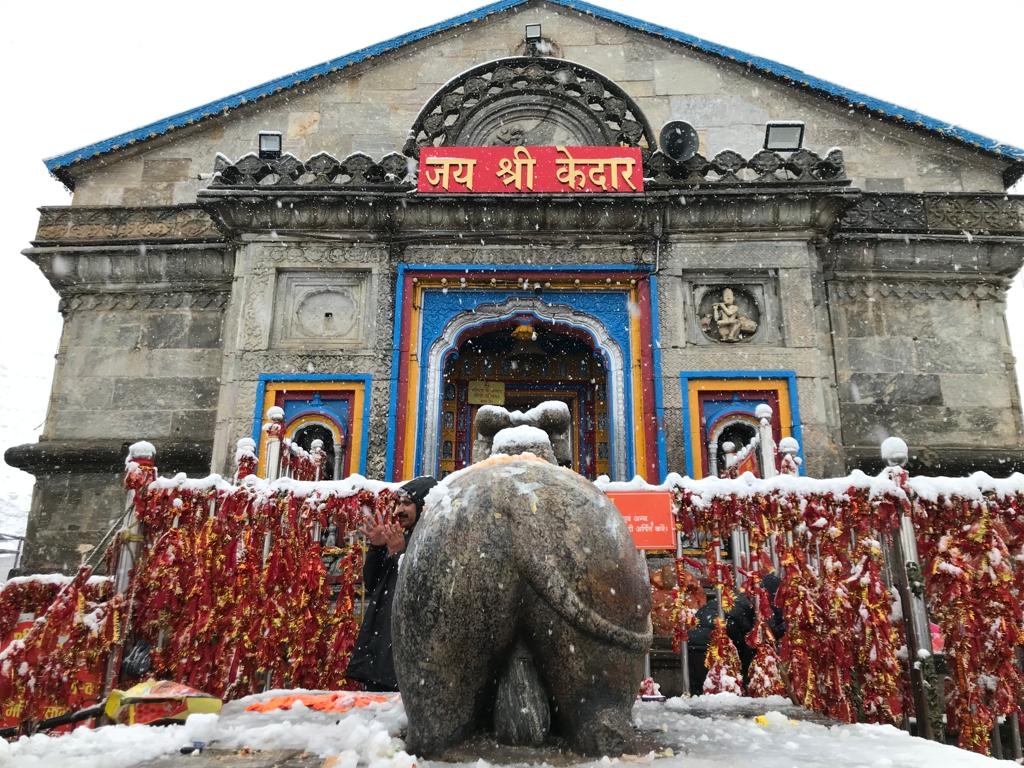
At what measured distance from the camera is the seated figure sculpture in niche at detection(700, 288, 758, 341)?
9508 millimetres

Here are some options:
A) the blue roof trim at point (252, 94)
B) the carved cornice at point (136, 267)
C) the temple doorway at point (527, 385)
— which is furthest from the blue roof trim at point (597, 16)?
the temple doorway at point (527, 385)

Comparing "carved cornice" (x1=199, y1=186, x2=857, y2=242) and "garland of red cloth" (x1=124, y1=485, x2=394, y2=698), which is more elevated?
"carved cornice" (x1=199, y1=186, x2=857, y2=242)

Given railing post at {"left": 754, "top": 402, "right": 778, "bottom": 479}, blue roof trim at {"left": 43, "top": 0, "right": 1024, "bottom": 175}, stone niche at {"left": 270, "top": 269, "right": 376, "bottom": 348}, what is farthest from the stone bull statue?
blue roof trim at {"left": 43, "top": 0, "right": 1024, "bottom": 175}

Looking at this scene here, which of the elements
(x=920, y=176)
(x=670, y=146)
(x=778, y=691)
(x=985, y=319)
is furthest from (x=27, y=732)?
(x=920, y=176)

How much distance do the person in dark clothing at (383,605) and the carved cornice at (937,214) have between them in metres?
8.87

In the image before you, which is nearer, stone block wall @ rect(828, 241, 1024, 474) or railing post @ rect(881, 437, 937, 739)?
railing post @ rect(881, 437, 937, 739)

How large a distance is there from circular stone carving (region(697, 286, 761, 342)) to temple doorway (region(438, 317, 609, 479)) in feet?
6.80

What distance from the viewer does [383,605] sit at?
14.6ft

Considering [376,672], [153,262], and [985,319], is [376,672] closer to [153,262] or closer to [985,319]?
[153,262]

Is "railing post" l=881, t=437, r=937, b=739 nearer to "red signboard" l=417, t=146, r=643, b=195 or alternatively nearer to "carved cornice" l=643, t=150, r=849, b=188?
"carved cornice" l=643, t=150, r=849, b=188

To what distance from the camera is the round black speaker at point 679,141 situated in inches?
404

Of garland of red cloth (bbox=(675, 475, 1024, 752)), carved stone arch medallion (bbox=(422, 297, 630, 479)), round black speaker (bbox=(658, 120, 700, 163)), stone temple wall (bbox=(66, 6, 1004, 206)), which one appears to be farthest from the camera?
stone temple wall (bbox=(66, 6, 1004, 206))

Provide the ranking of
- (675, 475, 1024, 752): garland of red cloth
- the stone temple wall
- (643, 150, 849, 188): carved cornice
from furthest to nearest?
1. the stone temple wall
2. (643, 150, 849, 188): carved cornice
3. (675, 475, 1024, 752): garland of red cloth

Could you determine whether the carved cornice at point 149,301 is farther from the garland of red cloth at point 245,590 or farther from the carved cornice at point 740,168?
the carved cornice at point 740,168
